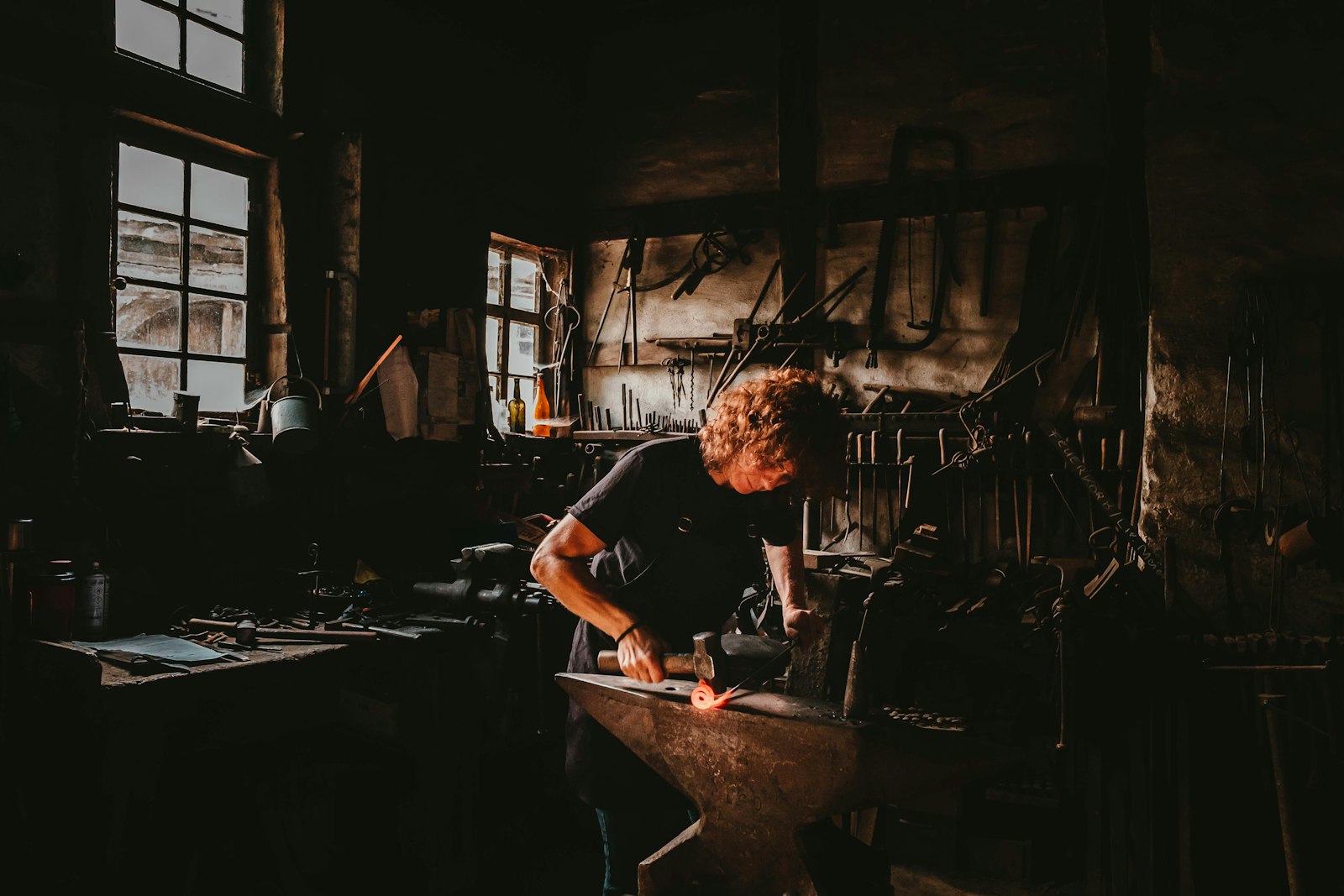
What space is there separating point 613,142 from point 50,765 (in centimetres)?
449

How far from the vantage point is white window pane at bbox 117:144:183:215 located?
361 cm

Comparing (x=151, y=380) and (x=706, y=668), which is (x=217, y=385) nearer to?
(x=151, y=380)

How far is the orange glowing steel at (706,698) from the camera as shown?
77.5 inches

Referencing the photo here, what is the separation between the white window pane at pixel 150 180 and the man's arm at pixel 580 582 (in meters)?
2.51

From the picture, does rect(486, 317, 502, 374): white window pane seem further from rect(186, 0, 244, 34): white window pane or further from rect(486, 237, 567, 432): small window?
rect(186, 0, 244, 34): white window pane

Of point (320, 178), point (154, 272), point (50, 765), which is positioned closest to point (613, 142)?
point (320, 178)

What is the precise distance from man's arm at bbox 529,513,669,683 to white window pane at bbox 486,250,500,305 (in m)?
3.35

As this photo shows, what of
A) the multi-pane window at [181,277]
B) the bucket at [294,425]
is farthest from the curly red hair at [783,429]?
the multi-pane window at [181,277]

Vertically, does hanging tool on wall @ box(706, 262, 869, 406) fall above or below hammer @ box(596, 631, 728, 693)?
above

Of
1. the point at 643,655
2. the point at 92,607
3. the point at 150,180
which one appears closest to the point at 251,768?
the point at 92,607

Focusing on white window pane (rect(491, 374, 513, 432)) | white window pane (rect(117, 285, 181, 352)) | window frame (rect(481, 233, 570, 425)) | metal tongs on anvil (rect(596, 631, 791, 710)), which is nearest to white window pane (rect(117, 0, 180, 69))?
white window pane (rect(117, 285, 181, 352))

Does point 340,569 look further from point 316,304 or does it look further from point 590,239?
point 590,239

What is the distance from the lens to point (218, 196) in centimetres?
396

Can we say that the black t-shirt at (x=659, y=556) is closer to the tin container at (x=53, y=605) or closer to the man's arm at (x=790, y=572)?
the man's arm at (x=790, y=572)
